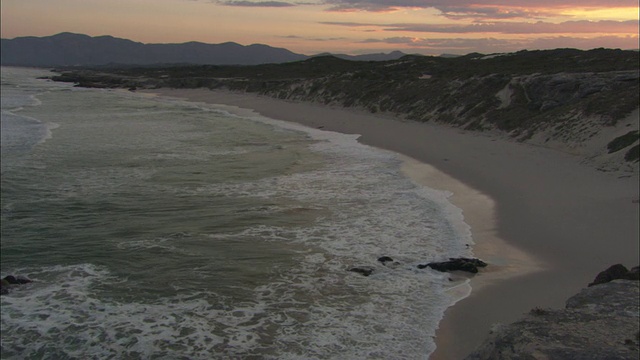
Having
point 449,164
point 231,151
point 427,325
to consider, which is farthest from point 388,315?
point 231,151

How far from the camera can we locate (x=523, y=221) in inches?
428

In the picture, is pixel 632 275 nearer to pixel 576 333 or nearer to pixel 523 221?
pixel 576 333

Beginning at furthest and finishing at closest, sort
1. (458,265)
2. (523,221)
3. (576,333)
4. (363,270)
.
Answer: (523,221), (458,265), (363,270), (576,333)

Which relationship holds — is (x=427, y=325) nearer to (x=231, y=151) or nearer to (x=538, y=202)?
(x=538, y=202)

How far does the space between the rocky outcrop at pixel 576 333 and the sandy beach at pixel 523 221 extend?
1.09 meters

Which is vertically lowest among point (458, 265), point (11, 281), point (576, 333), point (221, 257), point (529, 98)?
point (11, 281)

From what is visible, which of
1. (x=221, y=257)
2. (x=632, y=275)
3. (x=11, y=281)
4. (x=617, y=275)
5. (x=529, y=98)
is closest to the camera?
(x=632, y=275)

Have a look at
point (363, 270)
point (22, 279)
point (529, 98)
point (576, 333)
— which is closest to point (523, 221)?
point (363, 270)

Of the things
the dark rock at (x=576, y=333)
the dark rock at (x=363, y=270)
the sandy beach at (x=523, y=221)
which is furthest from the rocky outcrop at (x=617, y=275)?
the dark rock at (x=363, y=270)

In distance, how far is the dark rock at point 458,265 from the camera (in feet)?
27.4

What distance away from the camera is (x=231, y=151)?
2145 cm

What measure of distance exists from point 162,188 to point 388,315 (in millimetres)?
9327

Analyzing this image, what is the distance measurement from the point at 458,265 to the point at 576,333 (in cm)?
344

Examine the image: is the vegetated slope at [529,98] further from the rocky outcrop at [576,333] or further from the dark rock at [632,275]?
the rocky outcrop at [576,333]
